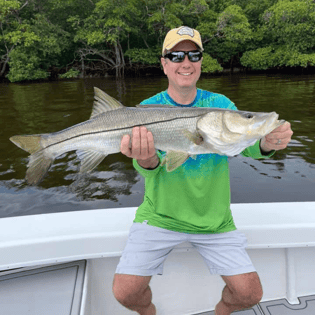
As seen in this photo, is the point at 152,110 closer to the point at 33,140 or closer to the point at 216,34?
the point at 33,140

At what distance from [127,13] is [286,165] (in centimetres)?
3063

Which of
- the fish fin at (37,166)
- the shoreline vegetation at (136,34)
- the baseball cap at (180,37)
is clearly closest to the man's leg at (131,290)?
the fish fin at (37,166)

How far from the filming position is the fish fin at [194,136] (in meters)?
2.32

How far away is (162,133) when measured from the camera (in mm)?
2369

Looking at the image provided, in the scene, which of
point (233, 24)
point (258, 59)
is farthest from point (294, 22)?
point (233, 24)

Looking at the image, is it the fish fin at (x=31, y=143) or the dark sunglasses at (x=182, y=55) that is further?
the dark sunglasses at (x=182, y=55)

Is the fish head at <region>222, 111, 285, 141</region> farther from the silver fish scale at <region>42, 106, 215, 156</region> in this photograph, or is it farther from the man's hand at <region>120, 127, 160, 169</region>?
the man's hand at <region>120, 127, 160, 169</region>

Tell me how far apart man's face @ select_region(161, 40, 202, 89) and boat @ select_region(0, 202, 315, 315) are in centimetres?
133

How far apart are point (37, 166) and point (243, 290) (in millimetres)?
1935

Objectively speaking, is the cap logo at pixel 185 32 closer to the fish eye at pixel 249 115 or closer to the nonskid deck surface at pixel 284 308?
the fish eye at pixel 249 115

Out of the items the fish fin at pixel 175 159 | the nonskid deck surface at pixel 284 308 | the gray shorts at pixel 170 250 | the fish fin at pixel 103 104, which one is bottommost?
the nonskid deck surface at pixel 284 308

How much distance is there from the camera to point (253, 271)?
244 centimetres

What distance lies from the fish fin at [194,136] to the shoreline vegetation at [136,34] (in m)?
32.0

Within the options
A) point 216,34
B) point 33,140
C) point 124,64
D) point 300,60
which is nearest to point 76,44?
point 124,64
